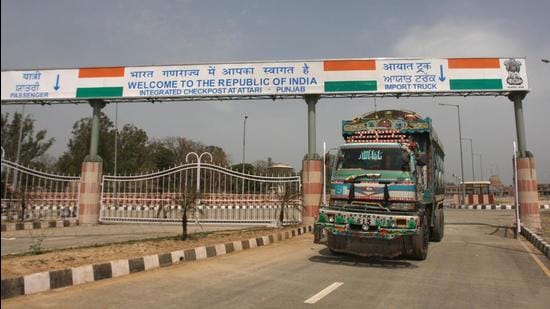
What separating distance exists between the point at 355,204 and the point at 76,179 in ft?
45.0

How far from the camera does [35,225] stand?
1592 cm

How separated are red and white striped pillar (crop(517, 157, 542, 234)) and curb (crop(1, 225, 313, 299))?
472 inches

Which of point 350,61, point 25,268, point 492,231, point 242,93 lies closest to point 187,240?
point 25,268

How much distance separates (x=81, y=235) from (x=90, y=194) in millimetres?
4022

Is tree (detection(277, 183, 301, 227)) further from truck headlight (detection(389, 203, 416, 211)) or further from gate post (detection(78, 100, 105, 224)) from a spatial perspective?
truck headlight (detection(389, 203, 416, 211))

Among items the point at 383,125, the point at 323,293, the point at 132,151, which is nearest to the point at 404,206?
the point at 383,125

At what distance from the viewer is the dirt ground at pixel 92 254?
7254 mm

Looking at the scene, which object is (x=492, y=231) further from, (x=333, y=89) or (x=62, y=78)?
(x=62, y=78)

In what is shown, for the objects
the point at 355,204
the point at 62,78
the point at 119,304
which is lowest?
the point at 119,304

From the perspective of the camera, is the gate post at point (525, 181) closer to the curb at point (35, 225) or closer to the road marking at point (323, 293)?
the road marking at point (323, 293)

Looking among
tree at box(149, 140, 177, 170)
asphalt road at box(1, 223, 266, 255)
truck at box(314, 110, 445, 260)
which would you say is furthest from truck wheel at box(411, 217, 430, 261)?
tree at box(149, 140, 177, 170)

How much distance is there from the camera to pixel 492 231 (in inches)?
673

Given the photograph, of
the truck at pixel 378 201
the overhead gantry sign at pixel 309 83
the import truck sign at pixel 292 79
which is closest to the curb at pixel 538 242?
the overhead gantry sign at pixel 309 83

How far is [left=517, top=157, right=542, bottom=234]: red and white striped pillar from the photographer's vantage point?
16.9m
